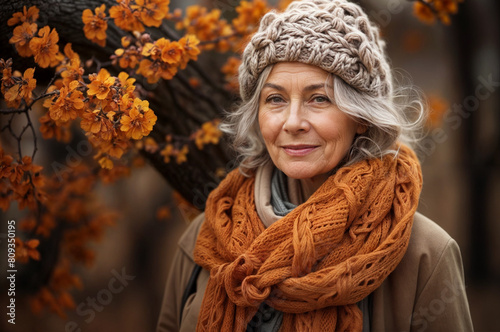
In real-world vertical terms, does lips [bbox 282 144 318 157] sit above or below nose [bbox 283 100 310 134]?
below

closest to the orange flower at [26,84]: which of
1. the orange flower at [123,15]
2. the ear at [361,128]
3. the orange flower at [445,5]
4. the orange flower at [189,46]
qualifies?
the orange flower at [123,15]

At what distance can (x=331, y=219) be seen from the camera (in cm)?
170

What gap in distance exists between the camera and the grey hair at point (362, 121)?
70.4 inches

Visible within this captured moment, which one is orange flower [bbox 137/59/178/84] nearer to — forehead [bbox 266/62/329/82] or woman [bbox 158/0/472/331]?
woman [bbox 158/0/472/331]

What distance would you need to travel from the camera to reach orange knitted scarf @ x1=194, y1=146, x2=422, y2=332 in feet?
5.46

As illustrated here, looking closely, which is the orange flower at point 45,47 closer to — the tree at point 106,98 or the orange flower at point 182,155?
the tree at point 106,98

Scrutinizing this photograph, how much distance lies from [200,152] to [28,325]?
3118mm

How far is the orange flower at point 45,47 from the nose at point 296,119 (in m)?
0.98

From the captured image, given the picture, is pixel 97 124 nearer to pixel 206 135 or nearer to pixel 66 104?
pixel 66 104

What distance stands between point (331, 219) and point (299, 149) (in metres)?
0.32

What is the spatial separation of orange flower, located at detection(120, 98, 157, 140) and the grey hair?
483mm

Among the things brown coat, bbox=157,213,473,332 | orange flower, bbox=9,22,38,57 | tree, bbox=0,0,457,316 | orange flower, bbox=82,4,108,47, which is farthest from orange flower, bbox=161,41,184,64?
brown coat, bbox=157,213,473,332

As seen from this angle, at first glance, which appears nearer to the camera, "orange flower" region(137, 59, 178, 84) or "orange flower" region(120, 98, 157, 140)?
"orange flower" region(120, 98, 157, 140)

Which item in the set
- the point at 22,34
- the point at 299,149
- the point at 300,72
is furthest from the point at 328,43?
the point at 22,34
